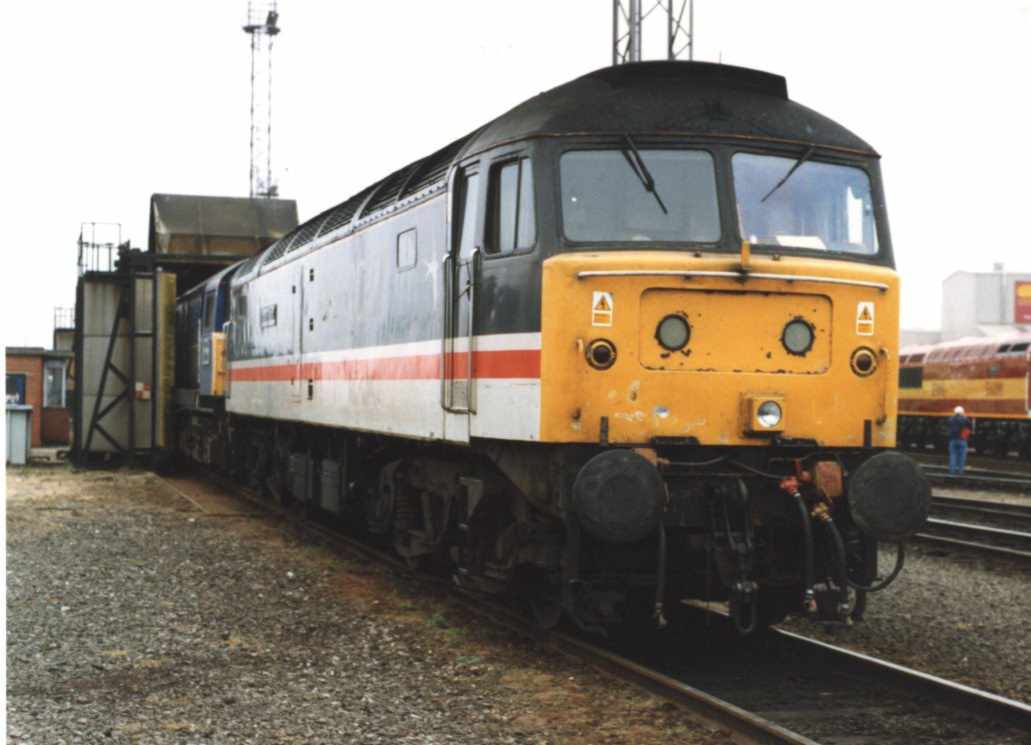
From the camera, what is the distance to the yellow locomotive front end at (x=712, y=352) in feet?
23.9

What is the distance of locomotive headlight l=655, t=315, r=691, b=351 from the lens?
24.3 ft

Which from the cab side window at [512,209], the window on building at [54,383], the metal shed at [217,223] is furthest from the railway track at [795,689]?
the window on building at [54,383]

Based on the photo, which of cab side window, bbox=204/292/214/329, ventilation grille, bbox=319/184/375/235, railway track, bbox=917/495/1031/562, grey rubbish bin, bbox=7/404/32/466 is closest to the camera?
ventilation grille, bbox=319/184/375/235

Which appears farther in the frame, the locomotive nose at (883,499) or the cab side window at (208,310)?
the cab side window at (208,310)

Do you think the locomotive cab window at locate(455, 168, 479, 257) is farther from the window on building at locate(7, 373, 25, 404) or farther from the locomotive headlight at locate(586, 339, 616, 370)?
the window on building at locate(7, 373, 25, 404)

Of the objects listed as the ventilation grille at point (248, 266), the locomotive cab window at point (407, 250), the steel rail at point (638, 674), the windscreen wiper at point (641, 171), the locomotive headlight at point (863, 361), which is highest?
the ventilation grille at point (248, 266)

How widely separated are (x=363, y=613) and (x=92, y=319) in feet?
56.2

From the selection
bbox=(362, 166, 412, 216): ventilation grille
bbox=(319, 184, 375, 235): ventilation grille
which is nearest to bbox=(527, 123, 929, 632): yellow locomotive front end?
bbox=(362, 166, 412, 216): ventilation grille

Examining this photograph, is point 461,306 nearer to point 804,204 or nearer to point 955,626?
point 804,204

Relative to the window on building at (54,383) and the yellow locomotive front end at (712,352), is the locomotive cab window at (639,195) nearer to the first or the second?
the yellow locomotive front end at (712,352)

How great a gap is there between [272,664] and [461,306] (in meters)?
2.66

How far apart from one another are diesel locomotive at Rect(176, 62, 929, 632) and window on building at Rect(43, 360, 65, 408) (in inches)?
1395

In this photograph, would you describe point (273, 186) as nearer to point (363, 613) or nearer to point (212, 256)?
point (212, 256)

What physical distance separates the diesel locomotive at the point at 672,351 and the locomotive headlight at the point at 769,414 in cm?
1
